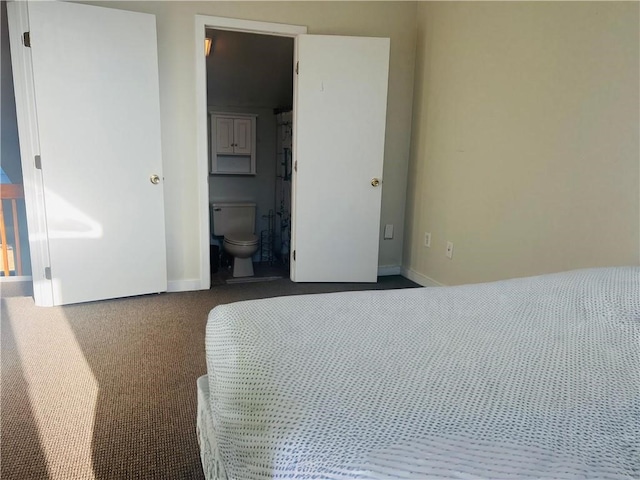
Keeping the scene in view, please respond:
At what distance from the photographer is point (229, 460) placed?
2.48ft

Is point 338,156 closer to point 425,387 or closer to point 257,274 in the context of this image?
point 257,274

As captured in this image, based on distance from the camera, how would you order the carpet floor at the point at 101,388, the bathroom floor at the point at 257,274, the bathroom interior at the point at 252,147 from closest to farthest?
the carpet floor at the point at 101,388
the bathroom floor at the point at 257,274
the bathroom interior at the point at 252,147

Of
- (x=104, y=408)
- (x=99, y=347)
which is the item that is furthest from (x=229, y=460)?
(x=99, y=347)

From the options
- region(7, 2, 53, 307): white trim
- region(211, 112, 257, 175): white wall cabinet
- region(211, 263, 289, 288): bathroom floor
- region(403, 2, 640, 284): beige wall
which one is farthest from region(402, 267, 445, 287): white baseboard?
region(7, 2, 53, 307): white trim

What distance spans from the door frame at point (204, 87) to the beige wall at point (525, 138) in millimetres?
1216

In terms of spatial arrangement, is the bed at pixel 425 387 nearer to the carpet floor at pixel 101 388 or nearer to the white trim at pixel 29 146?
the carpet floor at pixel 101 388

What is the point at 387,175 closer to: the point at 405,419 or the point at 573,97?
the point at 573,97

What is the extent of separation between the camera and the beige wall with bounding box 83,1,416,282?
9.42ft

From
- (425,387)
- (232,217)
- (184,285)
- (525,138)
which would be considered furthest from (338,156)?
(425,387)

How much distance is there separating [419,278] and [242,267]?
5.15 feet

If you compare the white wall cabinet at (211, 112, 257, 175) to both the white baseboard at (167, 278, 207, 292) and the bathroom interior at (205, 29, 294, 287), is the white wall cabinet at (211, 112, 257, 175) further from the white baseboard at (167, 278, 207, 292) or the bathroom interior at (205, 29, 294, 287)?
the white baseboard at (167, 278, 207, 292)

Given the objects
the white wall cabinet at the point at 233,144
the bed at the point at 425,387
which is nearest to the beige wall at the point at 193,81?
the white wall cabinet at the point at 233,144

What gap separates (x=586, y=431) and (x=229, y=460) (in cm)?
60

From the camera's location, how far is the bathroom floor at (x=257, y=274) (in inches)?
139
